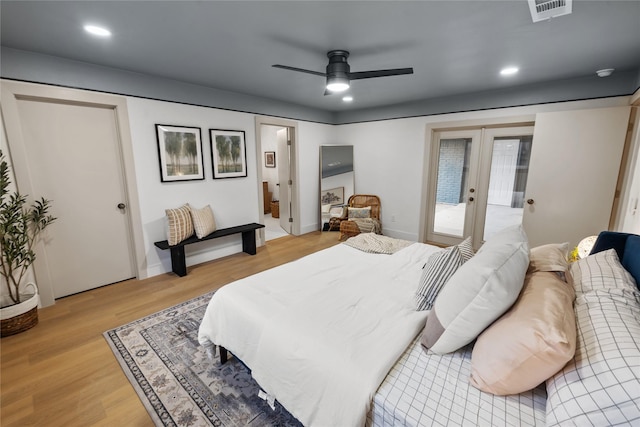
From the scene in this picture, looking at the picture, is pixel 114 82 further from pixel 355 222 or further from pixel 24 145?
pixel 355 222

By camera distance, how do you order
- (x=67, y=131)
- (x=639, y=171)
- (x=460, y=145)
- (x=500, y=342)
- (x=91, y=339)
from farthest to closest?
1. (x=460, y=145)
2. (x=67, y=131)
3. (x=639, y=171)
4. (x=91, y=339)
5. (x=500, y=342)

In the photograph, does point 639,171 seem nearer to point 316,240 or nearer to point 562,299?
point 562,299

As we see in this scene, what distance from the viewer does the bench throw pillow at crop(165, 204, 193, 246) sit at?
3330 mm

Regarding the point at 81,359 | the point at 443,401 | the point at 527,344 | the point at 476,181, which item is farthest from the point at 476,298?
the point at 476,181

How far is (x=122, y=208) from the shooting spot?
3.24 m

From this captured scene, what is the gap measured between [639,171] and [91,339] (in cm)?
513

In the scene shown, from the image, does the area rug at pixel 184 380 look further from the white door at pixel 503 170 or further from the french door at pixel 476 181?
the white door at pixel 503 170

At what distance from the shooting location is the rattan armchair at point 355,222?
15.9 ft

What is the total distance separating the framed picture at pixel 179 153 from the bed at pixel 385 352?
89.4 inches

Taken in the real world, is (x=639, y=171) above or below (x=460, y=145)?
below

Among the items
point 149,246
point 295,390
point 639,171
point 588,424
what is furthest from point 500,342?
point 149,246

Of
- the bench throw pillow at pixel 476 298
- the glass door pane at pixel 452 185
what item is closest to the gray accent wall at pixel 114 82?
the glass door pane at pixel 452 185

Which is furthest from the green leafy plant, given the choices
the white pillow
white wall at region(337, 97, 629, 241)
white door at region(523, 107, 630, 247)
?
white door at region(523, 107, 630, 247)

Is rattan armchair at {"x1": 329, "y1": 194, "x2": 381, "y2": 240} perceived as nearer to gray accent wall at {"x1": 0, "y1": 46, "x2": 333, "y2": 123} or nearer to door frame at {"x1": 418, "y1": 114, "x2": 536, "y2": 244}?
door frame at {"x1": 418, "y1": 114, "x2": 536, "y2": 244}
